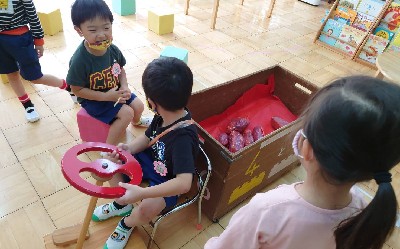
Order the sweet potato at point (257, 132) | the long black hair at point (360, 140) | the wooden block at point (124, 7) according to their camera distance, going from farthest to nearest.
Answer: the wooden block at point (124, 7) → the sweet potato at point (257, 132) → the long black hair at point (360, 140)

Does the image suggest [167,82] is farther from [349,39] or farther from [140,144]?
[349,39]

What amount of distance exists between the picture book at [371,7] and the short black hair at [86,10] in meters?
2.90

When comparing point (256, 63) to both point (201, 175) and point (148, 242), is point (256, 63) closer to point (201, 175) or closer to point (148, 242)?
point (201, 175)

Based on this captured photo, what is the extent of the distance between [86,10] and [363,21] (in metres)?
2.96

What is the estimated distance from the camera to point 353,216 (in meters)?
0.63

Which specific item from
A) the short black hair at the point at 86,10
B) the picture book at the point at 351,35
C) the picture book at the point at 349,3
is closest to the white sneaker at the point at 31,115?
the short black hair at the point at 86,10

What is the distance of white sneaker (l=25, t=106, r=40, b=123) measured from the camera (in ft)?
6.29

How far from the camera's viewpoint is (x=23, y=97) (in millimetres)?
1912

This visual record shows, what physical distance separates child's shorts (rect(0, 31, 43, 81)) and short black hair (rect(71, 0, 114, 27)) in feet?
1.47

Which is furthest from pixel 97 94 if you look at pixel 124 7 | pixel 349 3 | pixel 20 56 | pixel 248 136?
pixel 349 3

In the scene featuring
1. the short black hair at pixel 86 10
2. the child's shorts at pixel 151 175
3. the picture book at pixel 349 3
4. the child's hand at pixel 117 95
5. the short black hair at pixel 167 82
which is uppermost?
the short black hair at pixel 86 10

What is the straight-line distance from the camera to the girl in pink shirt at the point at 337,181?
53 cm

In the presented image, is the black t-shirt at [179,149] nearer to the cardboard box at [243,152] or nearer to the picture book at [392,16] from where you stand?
the cardboard box at [243,152]

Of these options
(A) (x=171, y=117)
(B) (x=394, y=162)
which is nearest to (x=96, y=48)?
(A) (x=171, y=117)
